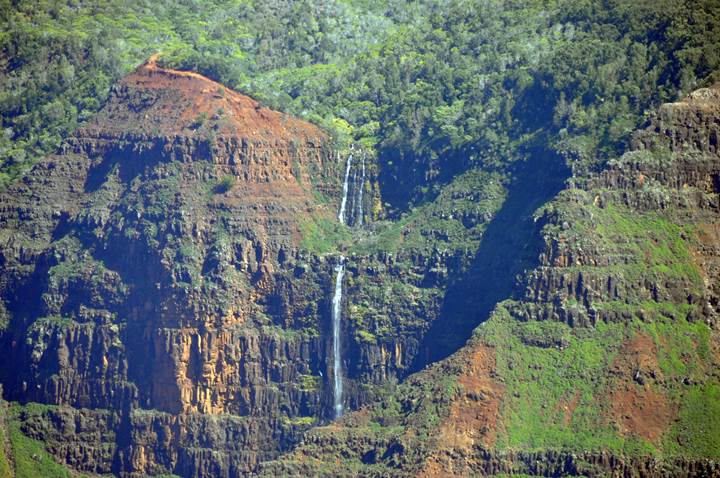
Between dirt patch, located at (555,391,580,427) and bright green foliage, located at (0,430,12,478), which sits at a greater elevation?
dirt patch, located at (555,391,580,427)

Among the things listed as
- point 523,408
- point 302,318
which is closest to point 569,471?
point 523,408

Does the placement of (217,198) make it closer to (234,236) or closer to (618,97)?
(234,236)

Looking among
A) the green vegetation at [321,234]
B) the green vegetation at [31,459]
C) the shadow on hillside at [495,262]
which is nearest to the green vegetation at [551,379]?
the shadow on hillside at [495,262]

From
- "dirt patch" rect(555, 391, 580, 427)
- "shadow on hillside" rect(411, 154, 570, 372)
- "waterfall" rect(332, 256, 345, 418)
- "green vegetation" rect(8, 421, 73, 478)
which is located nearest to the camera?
"dirt patch" rect(555, 391, 580, 427)

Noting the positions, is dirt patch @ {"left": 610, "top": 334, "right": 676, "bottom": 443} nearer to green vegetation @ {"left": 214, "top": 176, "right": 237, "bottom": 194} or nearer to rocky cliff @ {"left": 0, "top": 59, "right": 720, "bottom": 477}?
rocky cliff @ {"left": 0, "top": 59, "right": 720, "bottom": 477}

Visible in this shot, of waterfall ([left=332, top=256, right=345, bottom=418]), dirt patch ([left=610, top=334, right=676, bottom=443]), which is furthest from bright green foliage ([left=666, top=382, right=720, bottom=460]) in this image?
waterfall ([left=332, top=256, right=345, bottom=418])

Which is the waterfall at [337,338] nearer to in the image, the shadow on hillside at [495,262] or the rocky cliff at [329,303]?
the rocky cliff at [329,303]
